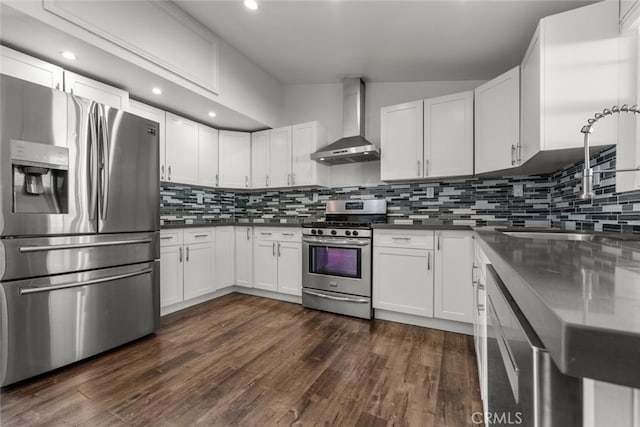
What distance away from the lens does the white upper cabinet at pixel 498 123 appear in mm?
2174

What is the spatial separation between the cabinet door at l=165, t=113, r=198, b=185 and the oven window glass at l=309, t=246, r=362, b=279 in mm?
1592

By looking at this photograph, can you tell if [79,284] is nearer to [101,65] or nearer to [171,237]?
[171,237]

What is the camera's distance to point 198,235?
9.91 ft

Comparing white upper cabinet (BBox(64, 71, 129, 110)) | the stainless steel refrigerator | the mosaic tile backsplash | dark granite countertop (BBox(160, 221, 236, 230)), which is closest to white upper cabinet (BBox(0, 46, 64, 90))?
white upper cabinet (BBox(64, 71, 129, 110))

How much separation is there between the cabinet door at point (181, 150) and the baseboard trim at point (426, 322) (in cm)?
A: 246

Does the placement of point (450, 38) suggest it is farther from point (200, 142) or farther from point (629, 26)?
point (200, 142)

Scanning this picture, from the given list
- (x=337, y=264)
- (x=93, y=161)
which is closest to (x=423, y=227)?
(x=337, y=264)

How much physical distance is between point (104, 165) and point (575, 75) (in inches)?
119

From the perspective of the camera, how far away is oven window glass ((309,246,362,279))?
2.74 m

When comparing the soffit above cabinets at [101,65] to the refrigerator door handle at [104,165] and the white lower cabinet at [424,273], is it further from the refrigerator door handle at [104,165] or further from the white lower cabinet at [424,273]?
the white lower cabinet at [424,273]

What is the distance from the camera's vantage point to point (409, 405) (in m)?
1.46

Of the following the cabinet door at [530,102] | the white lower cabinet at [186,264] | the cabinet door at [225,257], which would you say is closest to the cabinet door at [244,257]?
the cabinet door at [225,257]

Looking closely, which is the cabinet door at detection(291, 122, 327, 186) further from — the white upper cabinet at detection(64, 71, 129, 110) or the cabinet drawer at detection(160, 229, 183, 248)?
the white upper cabinet at detection(64, 71, 129, 110)

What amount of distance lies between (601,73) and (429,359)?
1.98 metres
